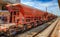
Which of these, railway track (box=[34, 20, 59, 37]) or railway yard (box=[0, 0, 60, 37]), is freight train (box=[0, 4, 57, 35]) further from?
railway track (box=[34, 20, 59, 37])

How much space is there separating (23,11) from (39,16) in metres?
0.30

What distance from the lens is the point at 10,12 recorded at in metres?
2.03

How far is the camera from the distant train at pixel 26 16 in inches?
80.1

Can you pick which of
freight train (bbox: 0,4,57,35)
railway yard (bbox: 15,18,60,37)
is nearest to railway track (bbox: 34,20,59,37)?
railway yard (bbox: 15,18,60,37)

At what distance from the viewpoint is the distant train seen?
2036 mm

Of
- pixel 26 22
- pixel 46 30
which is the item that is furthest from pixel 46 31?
pixel 26 22

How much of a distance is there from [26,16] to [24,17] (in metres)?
0.04

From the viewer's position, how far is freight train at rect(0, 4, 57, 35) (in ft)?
6.61

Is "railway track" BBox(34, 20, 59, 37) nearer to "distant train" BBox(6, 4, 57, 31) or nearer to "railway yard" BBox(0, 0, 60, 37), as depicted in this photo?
"railway yard" BBox(0, 0, 60, 37)

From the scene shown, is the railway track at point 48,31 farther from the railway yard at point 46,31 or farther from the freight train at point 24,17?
the freight train at point 24,17

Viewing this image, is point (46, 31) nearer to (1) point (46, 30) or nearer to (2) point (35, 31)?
(1) point (46, 30)

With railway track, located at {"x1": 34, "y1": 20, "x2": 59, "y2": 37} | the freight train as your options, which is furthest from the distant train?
railway track, located at {"x1": 34, "y1": 20, "x2": 59, "y2": 37}

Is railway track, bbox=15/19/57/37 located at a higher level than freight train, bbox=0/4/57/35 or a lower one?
lower

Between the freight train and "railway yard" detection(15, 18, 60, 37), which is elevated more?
the freight train
